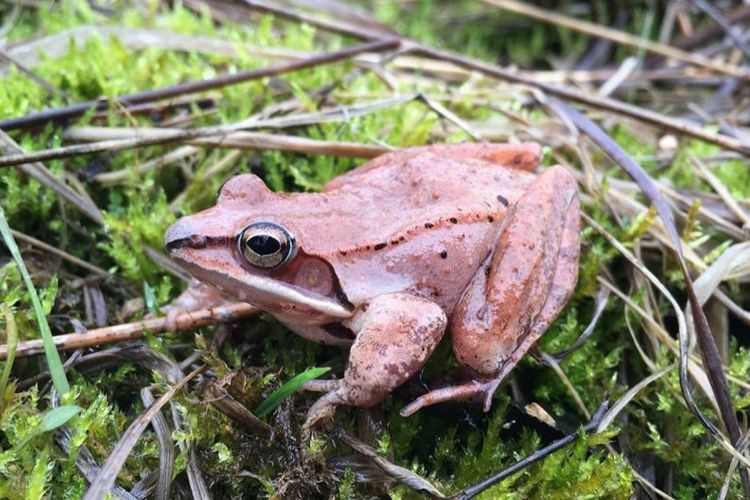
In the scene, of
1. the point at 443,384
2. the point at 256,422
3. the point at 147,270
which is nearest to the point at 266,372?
the point at 256,422

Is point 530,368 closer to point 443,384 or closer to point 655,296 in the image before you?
point 443,384

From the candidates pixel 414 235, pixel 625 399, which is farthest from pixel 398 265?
pixel 625 399

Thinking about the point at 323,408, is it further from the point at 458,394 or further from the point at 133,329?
the point at 133,329

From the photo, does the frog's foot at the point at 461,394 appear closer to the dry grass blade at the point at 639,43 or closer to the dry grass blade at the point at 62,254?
the dry grass blade at the point at 62,254

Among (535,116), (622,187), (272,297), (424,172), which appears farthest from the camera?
(535,116)

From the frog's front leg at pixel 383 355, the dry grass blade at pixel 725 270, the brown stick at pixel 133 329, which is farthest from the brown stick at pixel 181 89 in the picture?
the dry grass blade at pixel 725 270

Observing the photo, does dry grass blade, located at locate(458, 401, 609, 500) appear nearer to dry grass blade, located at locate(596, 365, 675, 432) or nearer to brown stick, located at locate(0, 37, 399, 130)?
dry grass blade, located at locate(596, 365, 675, 432)

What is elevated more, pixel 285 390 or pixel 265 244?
pixel 265 244
